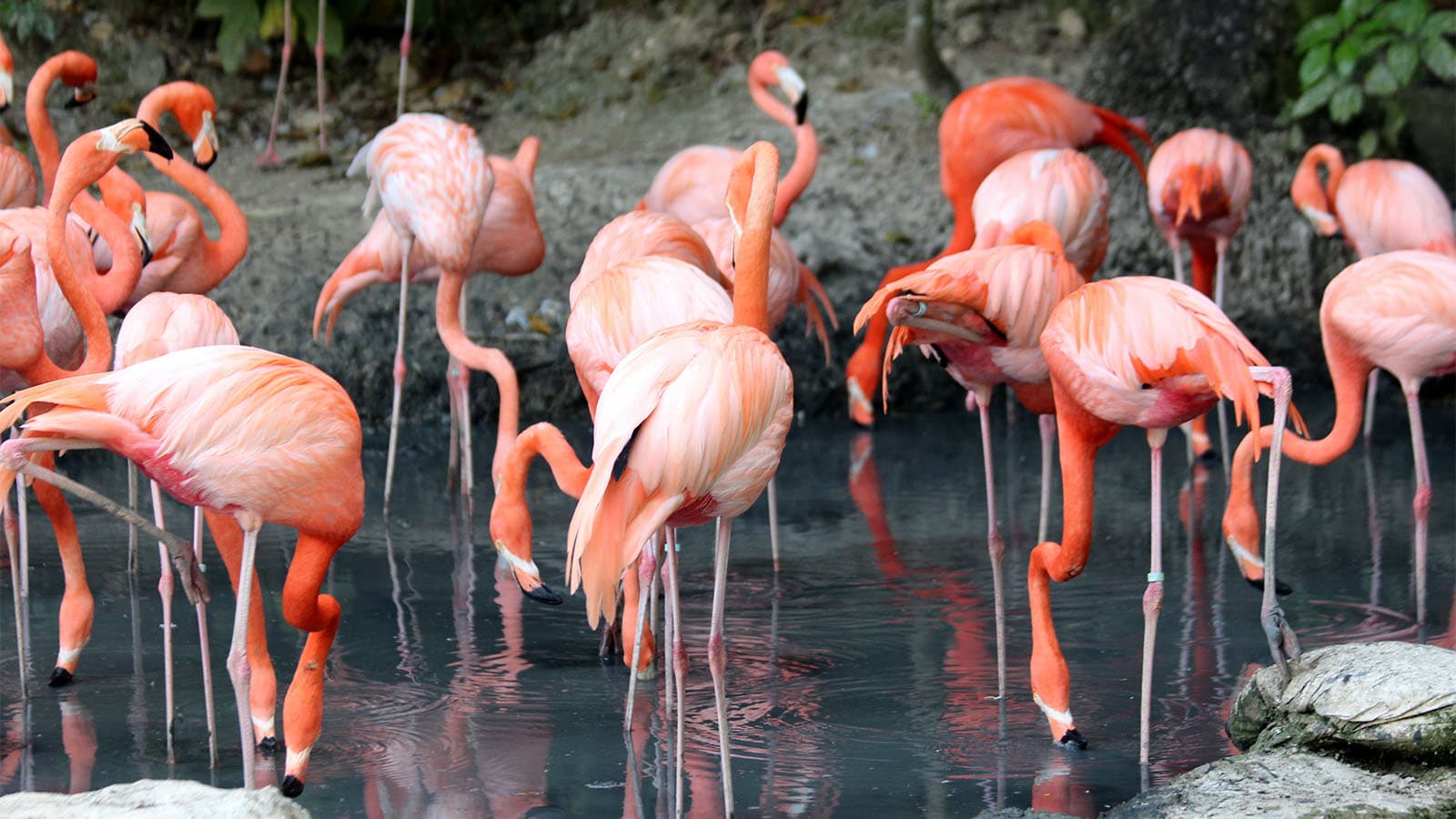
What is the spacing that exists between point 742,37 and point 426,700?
7.20m

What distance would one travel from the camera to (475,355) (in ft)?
17.4

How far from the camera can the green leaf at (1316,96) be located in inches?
309

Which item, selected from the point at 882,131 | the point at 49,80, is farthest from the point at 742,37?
the point at 49,80

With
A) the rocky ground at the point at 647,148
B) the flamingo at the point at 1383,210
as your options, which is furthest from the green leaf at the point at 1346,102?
the flamingo at the point at 1383,210

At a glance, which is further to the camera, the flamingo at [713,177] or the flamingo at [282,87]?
the flamingo at [282,87]

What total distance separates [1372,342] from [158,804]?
324cm

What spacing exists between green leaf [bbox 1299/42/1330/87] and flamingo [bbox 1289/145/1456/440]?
1038 mm

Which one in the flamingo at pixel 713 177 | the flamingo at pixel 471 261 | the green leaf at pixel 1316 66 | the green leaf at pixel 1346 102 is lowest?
the flamingo at pixel 471 261

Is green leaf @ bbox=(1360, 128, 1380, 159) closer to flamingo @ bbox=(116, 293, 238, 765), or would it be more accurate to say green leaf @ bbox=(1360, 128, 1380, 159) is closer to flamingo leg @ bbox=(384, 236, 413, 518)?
flamingo leg @ bbox=(384, 236, 413, 518)

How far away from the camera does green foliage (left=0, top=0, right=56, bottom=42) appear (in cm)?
883

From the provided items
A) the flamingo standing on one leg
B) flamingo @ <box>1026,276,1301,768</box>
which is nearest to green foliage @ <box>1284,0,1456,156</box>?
the flamingo standing on one leg

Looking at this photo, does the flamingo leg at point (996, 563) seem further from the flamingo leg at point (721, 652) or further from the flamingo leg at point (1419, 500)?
the flamingo leg at point (1419, 500)

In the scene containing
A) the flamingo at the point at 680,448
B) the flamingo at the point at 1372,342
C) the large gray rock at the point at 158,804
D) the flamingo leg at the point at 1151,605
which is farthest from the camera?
the flamingo at the point at 1372,342

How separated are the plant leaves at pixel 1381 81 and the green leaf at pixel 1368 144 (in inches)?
12.7
